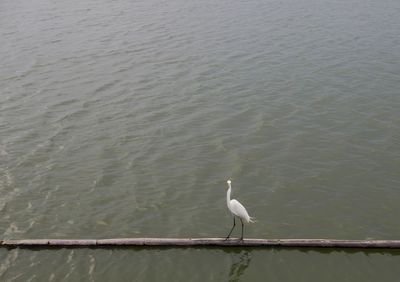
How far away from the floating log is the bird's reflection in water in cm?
22

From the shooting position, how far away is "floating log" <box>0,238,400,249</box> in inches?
437

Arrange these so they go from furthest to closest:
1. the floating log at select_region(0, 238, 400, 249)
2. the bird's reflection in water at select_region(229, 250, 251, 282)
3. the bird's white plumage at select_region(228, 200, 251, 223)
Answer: the bird's white plumage at select_region(228, 200, 251, 223) < the floating log at select_region(0, 238, 400, 249) < the bird's reflection in water at select_region(229, 250, 251, 282)

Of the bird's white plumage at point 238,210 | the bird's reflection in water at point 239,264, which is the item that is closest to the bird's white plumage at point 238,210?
the bird's white plumage at point 238,210

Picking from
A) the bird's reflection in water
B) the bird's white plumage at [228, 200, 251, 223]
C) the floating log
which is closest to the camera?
the bird's reflection in water

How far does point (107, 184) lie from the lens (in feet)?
46.5

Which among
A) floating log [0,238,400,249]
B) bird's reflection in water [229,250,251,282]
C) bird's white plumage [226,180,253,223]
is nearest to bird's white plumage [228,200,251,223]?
bird's white plumage [226,180,253,223]

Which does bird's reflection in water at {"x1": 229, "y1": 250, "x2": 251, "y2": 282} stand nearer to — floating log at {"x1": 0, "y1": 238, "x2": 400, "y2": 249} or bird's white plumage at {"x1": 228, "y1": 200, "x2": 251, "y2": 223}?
floating log at {"x1": 0, "y1": 238, "x2": 400, "y2": 249}

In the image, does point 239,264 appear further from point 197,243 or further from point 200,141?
point 200,141

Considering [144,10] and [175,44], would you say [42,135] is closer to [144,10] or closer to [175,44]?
[175,44]

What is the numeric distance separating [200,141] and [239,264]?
591cm

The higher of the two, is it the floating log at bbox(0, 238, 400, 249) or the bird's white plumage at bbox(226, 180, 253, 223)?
the bird's white plumage at bbox(226, 180, 253, 223)

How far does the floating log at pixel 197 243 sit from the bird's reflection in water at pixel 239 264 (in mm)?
222

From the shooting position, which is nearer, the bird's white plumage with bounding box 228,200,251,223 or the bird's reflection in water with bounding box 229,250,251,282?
the bird's reflection in water with bounding box 229,250,251,282

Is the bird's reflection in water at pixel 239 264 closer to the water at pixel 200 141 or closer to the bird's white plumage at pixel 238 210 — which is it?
the water at pixel 200 141
